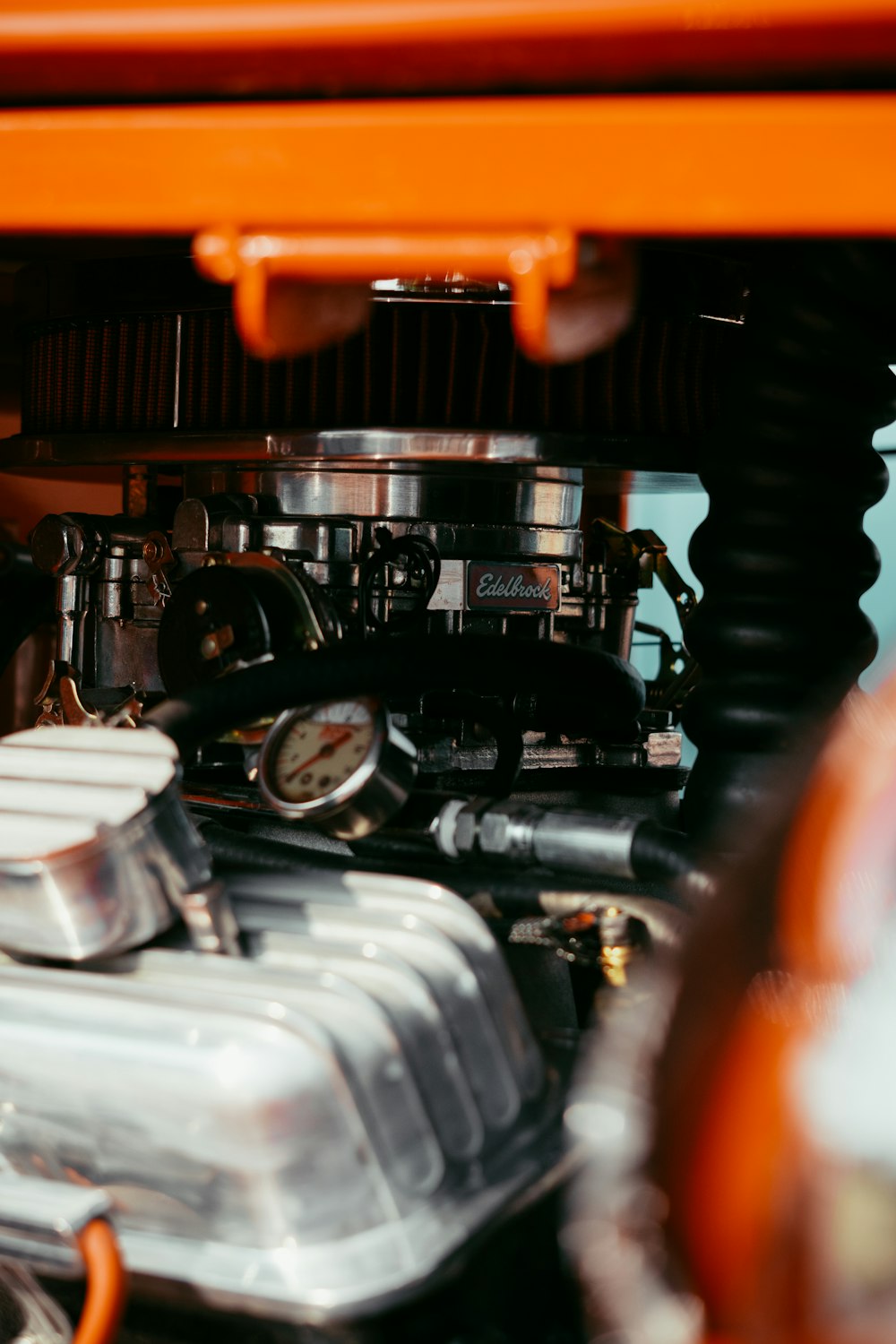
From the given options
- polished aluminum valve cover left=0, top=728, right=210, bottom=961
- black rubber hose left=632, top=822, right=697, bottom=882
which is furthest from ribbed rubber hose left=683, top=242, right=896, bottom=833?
polished aluminum valve cover left=0, top=728, right=210, bottom=961

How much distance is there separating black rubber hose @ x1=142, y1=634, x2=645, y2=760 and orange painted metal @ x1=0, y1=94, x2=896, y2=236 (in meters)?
0.37

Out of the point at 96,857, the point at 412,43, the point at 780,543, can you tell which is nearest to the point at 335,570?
the point at 780,543

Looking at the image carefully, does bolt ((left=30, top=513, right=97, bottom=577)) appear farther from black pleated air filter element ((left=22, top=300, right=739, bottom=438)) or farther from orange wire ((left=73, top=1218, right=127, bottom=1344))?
orange wire ((left=73, top=1218, right=127, bottom=1344))

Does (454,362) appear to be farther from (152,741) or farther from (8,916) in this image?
(8,916)

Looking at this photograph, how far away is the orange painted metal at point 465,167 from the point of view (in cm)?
67

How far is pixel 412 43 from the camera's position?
0.70 m

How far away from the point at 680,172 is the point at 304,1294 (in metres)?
0.63

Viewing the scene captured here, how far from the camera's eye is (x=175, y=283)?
1367 millimetres

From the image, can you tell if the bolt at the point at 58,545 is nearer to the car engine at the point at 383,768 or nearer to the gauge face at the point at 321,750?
the car engine at the point at 383,768

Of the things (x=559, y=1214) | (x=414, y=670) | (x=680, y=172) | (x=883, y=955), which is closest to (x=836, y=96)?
(x=680, y=172)

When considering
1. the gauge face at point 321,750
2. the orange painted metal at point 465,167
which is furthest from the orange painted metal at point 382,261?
the gauge face at point 321,750

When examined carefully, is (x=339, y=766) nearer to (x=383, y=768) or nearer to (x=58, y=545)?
(x=383, y=768)

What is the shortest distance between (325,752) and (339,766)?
34 mm

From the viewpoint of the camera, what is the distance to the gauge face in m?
1.04
